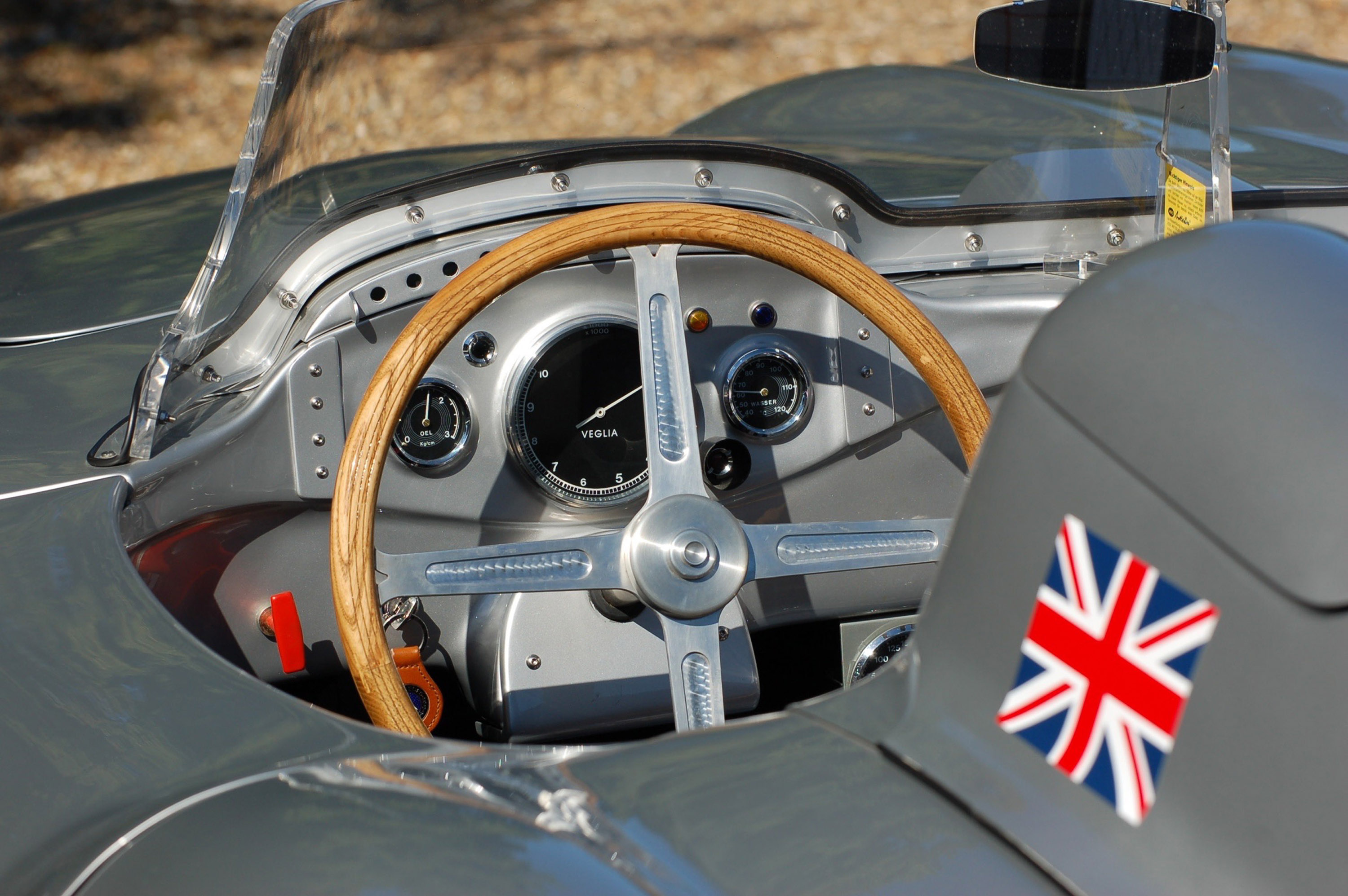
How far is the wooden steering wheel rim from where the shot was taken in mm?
1547

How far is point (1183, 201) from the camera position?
214cm

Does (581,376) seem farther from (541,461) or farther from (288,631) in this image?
(288,631)

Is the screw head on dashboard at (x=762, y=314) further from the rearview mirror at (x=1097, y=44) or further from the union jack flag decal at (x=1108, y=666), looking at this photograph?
the union jack flag decal at (x=1108, y=666)

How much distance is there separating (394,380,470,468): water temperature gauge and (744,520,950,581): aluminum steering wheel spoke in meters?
0.53

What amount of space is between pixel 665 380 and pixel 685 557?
0.86 feet

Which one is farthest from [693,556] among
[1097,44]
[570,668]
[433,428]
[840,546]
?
[1097,44]

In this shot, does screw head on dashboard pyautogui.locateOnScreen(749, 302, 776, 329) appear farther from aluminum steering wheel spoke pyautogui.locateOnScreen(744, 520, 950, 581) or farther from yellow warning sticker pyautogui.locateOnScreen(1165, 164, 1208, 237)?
yellow warning sticker pyautogui.locateOnScreen(1165, 164, 1208, 237)

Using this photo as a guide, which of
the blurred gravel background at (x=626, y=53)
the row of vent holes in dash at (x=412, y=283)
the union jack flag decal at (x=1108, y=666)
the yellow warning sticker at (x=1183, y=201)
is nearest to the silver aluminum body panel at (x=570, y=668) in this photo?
the row of vent holes in dash at (x=412, y=283)

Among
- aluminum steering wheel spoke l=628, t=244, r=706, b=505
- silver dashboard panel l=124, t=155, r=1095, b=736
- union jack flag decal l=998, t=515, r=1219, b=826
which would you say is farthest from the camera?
silver dashboard panel l=124, t=155, r=1095, b=736

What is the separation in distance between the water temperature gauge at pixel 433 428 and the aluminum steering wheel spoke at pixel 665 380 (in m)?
0.35

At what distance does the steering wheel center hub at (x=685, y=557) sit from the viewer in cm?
174

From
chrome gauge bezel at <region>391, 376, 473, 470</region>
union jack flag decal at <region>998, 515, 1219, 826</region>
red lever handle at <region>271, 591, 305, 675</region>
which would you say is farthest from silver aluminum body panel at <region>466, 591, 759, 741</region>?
union jack flag decal at <region>998, 515, 1219, 826</region>

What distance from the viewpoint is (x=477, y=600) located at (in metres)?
2.14

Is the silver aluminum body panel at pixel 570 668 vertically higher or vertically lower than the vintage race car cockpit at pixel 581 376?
lower
